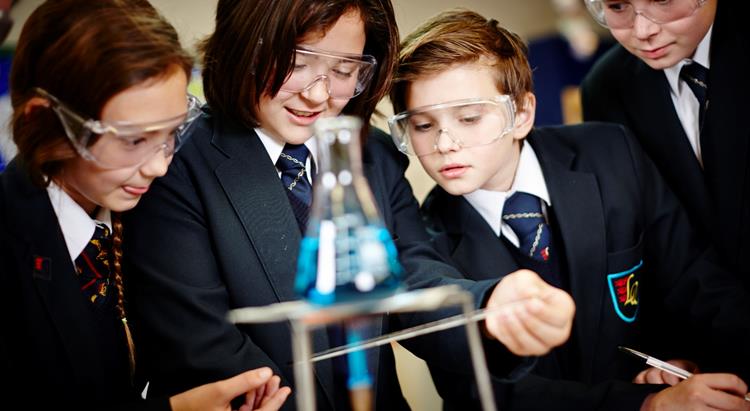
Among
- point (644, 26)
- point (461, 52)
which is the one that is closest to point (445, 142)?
point (461, 52)

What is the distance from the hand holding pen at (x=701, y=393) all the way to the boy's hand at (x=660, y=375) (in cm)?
18

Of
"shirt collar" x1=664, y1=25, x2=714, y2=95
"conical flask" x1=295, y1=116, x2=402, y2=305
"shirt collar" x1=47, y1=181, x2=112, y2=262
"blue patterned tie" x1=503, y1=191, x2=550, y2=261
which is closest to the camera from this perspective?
"conical flask" x1=295, y1=116, x2=402, y2=305

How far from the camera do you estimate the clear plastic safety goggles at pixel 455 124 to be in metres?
1.64

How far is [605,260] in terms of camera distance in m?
1.74

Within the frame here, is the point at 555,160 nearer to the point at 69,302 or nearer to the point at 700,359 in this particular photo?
the point at 700,359

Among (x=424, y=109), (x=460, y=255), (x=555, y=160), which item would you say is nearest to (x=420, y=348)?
(x=460, y=255)

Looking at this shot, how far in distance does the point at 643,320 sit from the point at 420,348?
730mm

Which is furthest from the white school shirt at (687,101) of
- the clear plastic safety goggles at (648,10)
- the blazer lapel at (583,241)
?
the blazer lapel at (583,241)

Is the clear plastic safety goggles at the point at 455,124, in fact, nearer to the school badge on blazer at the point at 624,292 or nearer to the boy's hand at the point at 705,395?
the school badge on blazer at the point at 624,292

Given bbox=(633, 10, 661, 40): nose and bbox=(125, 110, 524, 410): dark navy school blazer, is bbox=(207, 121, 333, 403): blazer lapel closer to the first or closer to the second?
bbox=(125, 110, 524, 410): dark navy school blazer

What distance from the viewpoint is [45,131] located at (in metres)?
1.25

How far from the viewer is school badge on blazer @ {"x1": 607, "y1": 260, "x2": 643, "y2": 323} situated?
1.72 m

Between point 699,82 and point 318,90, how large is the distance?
1.05 metres

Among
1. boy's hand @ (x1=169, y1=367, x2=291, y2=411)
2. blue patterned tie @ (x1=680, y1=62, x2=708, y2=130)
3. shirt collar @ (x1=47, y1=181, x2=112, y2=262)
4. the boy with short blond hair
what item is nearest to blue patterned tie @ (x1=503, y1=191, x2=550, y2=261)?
the boy with short blond hair
